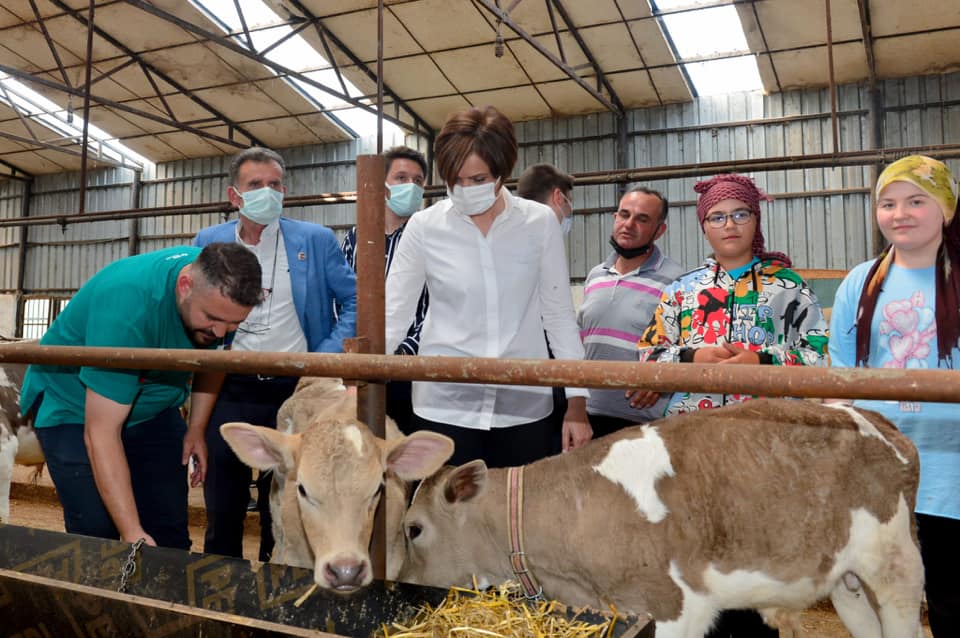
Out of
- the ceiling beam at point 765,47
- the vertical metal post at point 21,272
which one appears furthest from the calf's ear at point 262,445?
the vertical metal post at point 21,272

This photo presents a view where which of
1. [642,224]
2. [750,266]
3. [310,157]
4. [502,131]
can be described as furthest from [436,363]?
[310,157]

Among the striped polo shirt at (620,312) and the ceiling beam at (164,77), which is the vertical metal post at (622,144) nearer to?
the ceiling beam at (164,77)

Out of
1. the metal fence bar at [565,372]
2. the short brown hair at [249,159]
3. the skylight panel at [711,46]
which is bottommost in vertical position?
the metal fence bar at [565,372]

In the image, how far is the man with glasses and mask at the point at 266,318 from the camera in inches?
131

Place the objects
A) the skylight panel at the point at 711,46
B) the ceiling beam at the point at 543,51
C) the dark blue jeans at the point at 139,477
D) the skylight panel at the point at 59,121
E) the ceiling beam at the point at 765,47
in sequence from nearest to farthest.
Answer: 1. the dark blue jeans at the point at 139,477
2. the ceiling beam at the point at 543,51
3. the ceiling beam at the point at 765,47
4. the skylight panel at the point at 711,46
5. the skylight panel at the point at 59,121

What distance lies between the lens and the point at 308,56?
46.9ft

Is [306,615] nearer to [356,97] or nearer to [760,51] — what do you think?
[760,51]

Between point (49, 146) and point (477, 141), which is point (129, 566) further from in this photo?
point (49, 146)

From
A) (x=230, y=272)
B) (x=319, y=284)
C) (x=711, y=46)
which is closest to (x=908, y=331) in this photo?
(x=230, y=272)

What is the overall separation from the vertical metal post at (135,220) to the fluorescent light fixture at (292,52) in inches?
249

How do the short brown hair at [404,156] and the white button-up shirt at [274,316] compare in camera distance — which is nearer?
the white button-up shirt at [274,316]

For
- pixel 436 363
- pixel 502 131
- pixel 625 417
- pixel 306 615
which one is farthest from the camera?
pixel 625 417

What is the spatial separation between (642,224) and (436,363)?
2113mm

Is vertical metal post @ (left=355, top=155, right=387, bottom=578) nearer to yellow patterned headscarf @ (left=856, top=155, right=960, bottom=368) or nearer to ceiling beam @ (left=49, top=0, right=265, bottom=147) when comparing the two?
yellow patterned headscarf @ (left=856, top=155, right=960, bottom=368)
